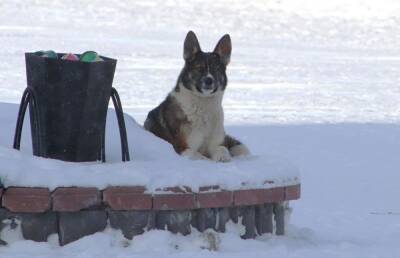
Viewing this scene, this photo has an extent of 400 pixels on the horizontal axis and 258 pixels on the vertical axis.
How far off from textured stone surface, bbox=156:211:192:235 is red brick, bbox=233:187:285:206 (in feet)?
0.94

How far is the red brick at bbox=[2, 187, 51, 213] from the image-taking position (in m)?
5.17

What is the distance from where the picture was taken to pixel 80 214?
17.4ft

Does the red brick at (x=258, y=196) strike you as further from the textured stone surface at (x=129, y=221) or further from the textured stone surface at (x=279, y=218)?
the textured stone surface at (x=129, y=221)

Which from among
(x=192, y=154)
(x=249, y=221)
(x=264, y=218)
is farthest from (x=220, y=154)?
(x=249, y=221)

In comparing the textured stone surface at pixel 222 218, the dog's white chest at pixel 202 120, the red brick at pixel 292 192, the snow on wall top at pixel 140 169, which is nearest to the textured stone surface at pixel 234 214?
the textured stone surface at pixel 222 218

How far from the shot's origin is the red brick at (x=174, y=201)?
17.5ft

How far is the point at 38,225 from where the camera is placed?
5.29 m

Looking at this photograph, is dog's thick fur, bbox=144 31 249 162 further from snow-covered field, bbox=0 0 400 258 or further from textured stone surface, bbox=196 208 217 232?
textured stone surface, bbox=196 208 217 232

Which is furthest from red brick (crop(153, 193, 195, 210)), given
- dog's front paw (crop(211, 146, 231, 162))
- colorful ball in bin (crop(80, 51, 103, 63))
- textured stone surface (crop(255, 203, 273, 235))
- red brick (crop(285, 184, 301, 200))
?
dog's front paw (crop(211, 146, 231, 162))

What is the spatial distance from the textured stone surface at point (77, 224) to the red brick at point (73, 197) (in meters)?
0.07

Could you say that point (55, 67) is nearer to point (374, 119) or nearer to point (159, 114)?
point (159, 114)

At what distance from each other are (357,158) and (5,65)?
322 inches

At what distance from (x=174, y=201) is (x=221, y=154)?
1.13 m

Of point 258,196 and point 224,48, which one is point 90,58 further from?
point 258,196
